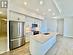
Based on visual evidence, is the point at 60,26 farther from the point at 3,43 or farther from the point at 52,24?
the point at 3,43

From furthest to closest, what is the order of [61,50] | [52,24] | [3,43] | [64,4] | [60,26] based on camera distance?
[52,24] < [60,26] < [64,4] < [61,50] < [3,43]

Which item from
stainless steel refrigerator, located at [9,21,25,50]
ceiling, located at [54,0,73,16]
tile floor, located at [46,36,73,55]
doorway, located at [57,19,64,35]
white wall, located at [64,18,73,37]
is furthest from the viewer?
doorway, located at [57,19,64,35]

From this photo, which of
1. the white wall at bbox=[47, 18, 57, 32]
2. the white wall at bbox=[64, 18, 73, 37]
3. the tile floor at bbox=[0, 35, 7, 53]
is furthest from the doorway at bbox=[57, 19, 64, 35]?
the tile floor at bbox=[0, 35, 7, 53]

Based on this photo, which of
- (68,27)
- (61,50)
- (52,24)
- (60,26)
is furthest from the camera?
(52,24)

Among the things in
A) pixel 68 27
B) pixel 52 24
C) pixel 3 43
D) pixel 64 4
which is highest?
pixel 64 4

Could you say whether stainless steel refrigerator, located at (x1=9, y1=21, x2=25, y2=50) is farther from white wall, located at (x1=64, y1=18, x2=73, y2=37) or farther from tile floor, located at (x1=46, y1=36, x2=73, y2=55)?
white wall, located at (x1=64, y1=18, x2=73, y2=37)

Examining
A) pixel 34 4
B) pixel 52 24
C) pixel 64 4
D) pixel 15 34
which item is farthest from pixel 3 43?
pixel 52 24

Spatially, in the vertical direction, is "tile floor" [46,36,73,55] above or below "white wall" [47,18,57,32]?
below

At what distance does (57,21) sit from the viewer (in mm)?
18344

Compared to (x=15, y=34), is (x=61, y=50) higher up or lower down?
lower down

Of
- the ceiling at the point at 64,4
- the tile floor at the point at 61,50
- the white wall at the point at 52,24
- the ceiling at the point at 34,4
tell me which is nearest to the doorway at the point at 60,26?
the white wall at the point at 52,24

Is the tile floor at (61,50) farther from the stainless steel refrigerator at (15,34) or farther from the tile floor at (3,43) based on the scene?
the tile floor at (3,43)

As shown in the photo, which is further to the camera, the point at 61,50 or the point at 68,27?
the point at 68,27

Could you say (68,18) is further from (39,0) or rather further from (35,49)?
(35,49)
